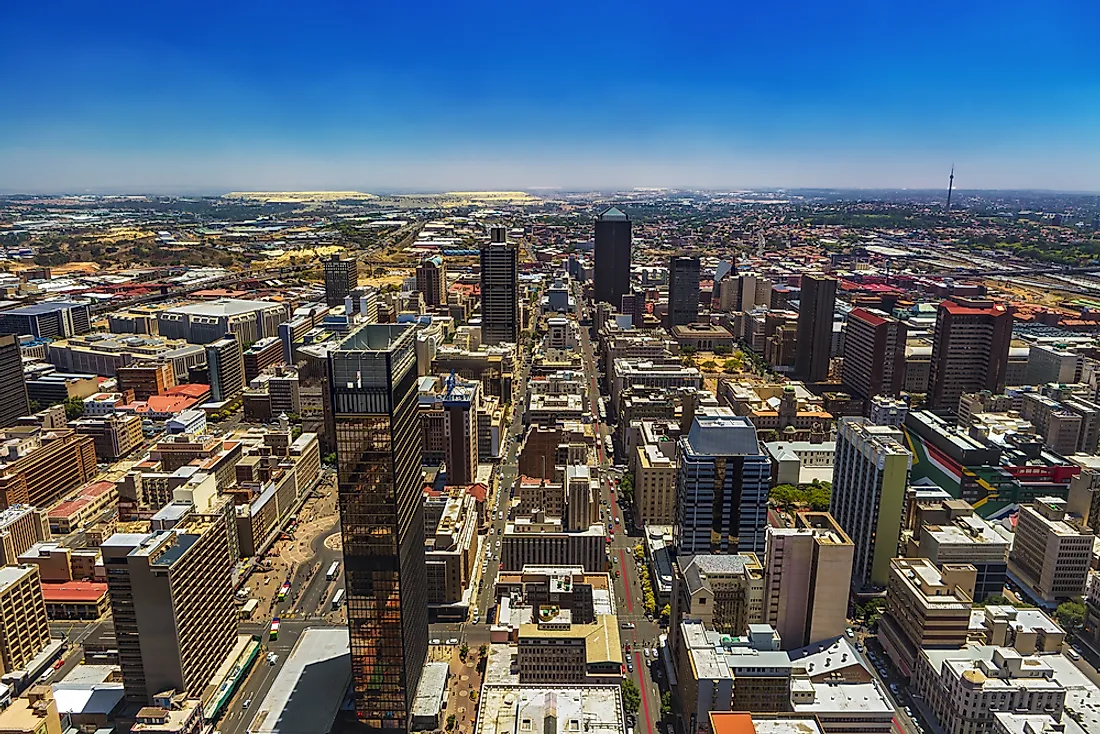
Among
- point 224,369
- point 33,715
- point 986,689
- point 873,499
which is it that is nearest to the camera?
point 33,715

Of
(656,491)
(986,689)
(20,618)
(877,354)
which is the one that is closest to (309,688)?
(20,618)

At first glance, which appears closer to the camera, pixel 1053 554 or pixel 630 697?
pixel 630 697

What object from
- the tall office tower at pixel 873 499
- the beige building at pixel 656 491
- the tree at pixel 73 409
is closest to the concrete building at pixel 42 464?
the tree at pixel 73 409

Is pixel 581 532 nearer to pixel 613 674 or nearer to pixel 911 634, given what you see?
pixel 613 674

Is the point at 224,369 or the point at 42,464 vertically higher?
the point at 224,369

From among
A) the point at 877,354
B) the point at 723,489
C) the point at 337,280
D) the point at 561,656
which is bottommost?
the point at 561,656

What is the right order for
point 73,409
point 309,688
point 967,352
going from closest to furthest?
point 309,688 < point 73,409 < point 967,352

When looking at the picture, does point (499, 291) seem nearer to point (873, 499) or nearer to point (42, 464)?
point (42, 464)
